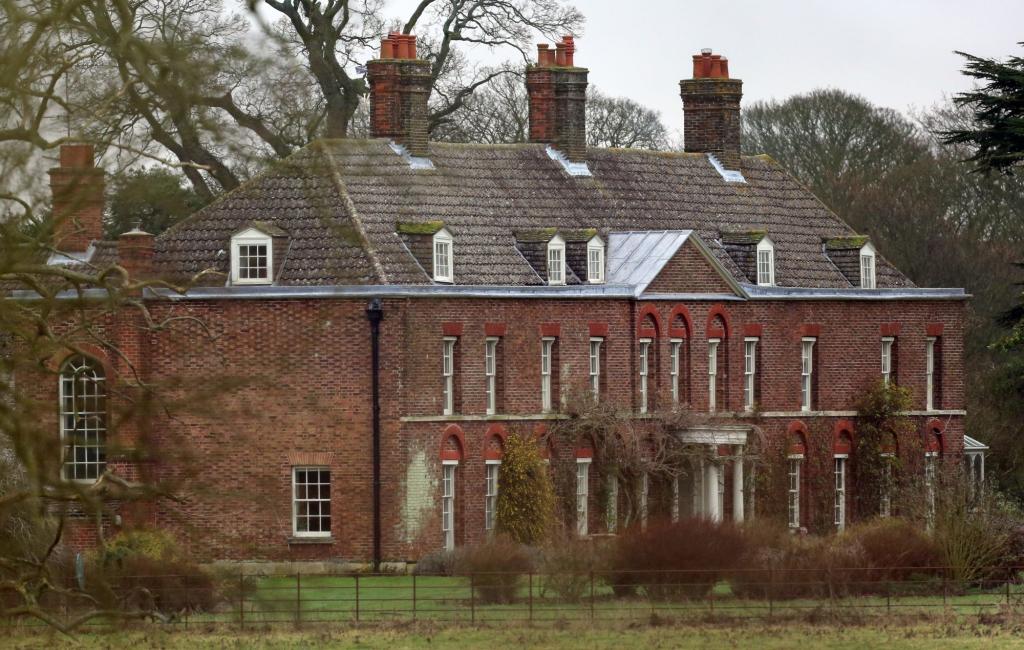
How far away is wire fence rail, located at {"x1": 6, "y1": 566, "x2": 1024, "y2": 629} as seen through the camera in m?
35.8

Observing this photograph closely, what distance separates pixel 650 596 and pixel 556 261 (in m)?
13.0

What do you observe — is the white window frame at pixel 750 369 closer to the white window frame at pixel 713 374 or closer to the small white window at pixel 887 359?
the white window frame at pixel 713 374

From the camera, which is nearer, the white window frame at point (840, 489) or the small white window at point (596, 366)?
the small white window at point (596, 366)

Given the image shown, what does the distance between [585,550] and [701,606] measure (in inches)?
107

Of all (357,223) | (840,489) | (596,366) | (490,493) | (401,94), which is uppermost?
(401,94)

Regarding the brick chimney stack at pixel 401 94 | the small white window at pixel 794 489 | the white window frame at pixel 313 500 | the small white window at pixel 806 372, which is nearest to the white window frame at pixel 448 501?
the white window frame at pixel 313 500

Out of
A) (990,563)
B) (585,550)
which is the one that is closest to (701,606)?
(585,550)

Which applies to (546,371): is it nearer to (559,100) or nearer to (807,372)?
(559,100)

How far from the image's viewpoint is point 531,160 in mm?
52562

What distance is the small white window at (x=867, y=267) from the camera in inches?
2157

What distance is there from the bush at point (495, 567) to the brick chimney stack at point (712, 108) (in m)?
17.6

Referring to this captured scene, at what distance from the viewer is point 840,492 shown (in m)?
53.4

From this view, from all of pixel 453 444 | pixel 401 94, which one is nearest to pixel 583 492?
pixel 453 444

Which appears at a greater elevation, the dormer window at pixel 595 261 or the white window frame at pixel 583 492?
the dormer window at pixel 595 261
